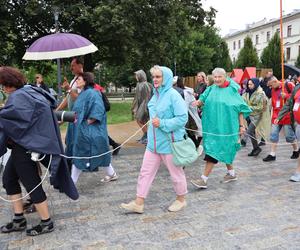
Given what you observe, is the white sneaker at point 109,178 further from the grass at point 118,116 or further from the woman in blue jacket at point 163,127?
the grass at point 118,116

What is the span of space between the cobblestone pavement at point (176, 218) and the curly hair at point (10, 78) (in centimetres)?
158

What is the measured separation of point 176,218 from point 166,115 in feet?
3.93

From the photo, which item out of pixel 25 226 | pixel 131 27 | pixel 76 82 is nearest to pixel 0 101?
pixel 76 82

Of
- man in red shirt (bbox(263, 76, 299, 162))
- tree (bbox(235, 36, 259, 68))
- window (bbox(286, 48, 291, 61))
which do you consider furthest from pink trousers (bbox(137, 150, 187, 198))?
window (bbox(286, 48, 291, 61))

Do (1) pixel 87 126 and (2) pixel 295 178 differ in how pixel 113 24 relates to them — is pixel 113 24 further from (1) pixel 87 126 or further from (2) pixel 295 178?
(2) pixel 295 178

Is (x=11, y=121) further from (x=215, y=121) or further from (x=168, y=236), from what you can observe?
(x=215, y=121)

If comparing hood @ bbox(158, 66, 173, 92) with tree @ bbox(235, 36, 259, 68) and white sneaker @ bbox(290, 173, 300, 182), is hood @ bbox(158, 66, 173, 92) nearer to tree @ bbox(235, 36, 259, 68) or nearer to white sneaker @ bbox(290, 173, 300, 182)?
white sneaker @ bbox(290, 173, 300, 182)

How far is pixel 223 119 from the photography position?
5.25 metres

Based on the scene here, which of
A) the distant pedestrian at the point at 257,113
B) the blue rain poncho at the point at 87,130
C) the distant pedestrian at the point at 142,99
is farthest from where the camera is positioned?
the distant pedestrian at the point at 142,99

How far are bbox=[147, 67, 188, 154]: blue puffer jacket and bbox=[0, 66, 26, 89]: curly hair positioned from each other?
149 cm

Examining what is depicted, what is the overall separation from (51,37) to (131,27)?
10.8 meters

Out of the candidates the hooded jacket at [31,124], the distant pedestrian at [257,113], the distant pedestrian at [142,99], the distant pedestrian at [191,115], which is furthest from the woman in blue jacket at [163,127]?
the distant pedestrian at [142,99]

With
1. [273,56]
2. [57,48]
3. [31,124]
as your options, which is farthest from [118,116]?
[273,56]

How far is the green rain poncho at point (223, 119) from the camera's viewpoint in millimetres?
5250
